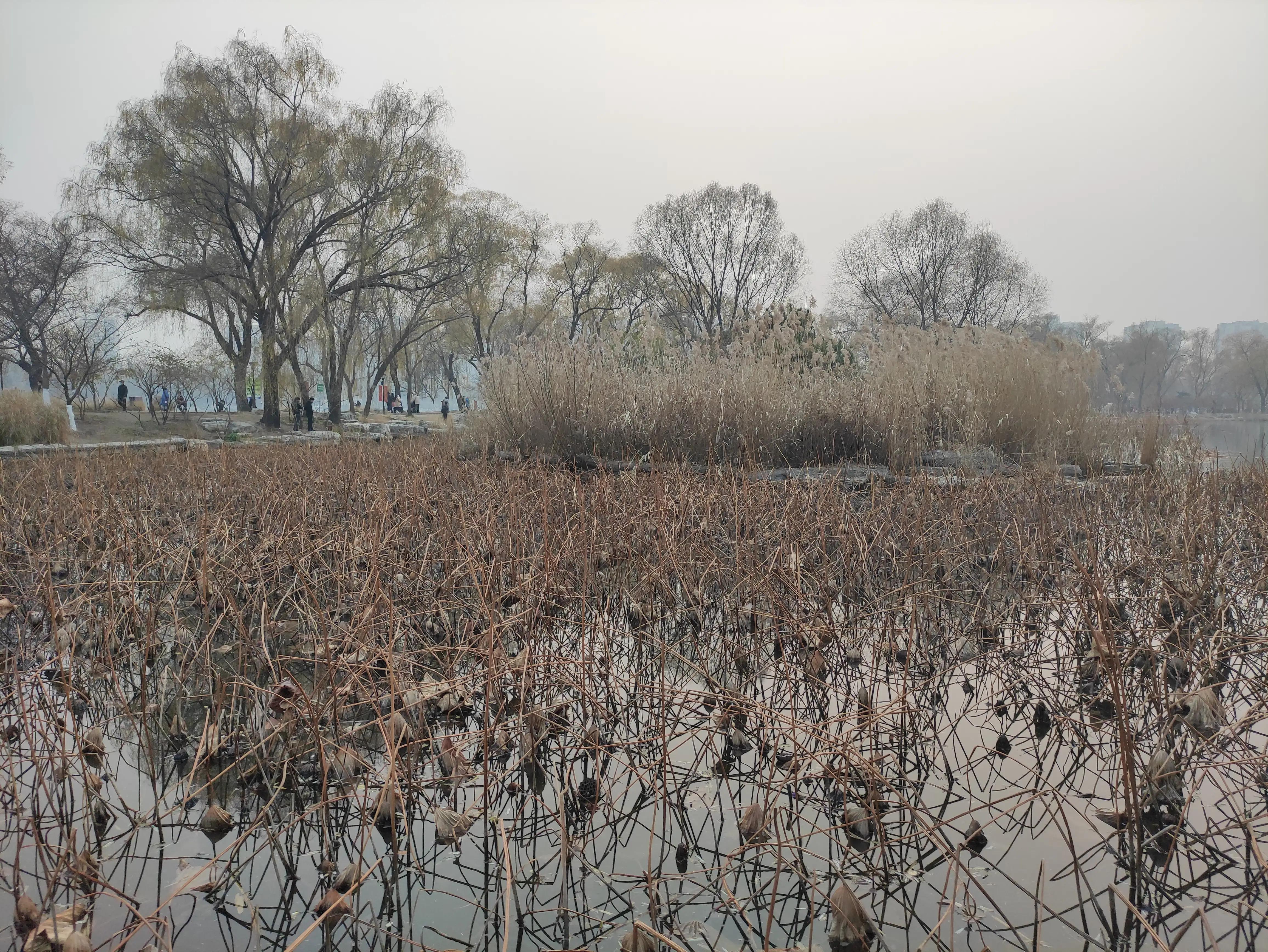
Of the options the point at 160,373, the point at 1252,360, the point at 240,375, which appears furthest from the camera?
the point at 1252,360

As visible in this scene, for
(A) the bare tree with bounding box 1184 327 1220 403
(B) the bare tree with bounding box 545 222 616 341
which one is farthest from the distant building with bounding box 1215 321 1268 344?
(B) the bare tree with bounding box 545 222 616 341

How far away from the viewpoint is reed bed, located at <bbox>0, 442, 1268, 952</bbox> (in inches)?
52.6

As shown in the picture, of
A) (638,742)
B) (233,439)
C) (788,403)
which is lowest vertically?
(638,742)

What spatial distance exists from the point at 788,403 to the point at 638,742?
5.24 meters

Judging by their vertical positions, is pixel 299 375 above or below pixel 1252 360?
below

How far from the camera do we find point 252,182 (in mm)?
19125

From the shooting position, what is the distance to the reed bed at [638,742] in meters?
1.34

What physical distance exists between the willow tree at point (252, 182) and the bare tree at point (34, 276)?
133 inches

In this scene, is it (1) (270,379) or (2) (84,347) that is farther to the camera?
(2) (84,347)

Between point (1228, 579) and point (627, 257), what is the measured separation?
3867cm

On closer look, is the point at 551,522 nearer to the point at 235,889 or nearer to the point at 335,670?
the point at 335,670

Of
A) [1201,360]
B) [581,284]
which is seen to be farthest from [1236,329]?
[581,284]

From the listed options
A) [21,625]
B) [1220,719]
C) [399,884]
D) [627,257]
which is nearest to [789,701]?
[1220,719]

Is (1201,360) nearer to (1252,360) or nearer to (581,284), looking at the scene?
(1252,360)
